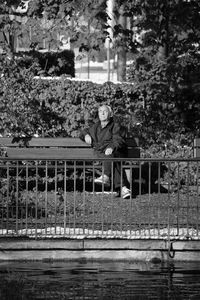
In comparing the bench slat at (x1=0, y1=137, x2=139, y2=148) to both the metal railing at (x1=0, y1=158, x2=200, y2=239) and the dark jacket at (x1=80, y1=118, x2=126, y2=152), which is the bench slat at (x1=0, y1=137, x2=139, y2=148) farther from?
the metal railing at (x1=0, y1=158, x2=200, y2=239)

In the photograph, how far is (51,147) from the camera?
16750mm

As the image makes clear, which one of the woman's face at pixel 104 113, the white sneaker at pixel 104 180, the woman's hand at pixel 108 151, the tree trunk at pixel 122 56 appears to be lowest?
the white sneaker at pixel 104 180

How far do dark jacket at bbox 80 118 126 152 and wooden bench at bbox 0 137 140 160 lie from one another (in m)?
0.43

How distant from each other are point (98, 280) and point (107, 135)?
5972 mm

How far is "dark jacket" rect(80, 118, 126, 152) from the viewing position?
1575 cm

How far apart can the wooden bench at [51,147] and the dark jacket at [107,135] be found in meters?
0.43

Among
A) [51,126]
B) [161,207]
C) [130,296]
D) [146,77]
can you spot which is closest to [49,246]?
[161,207]

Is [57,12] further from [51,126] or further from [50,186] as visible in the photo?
[50,186]

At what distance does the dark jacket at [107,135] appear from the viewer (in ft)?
51.7

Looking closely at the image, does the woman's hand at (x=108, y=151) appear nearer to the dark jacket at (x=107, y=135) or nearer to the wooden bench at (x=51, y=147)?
the dark jacket at (x=107, y=135)

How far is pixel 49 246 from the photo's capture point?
38.2 ft

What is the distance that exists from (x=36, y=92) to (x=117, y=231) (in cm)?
642

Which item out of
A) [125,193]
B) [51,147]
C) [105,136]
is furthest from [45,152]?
[125,193]

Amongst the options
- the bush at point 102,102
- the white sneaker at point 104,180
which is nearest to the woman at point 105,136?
the bush at point 102,102
